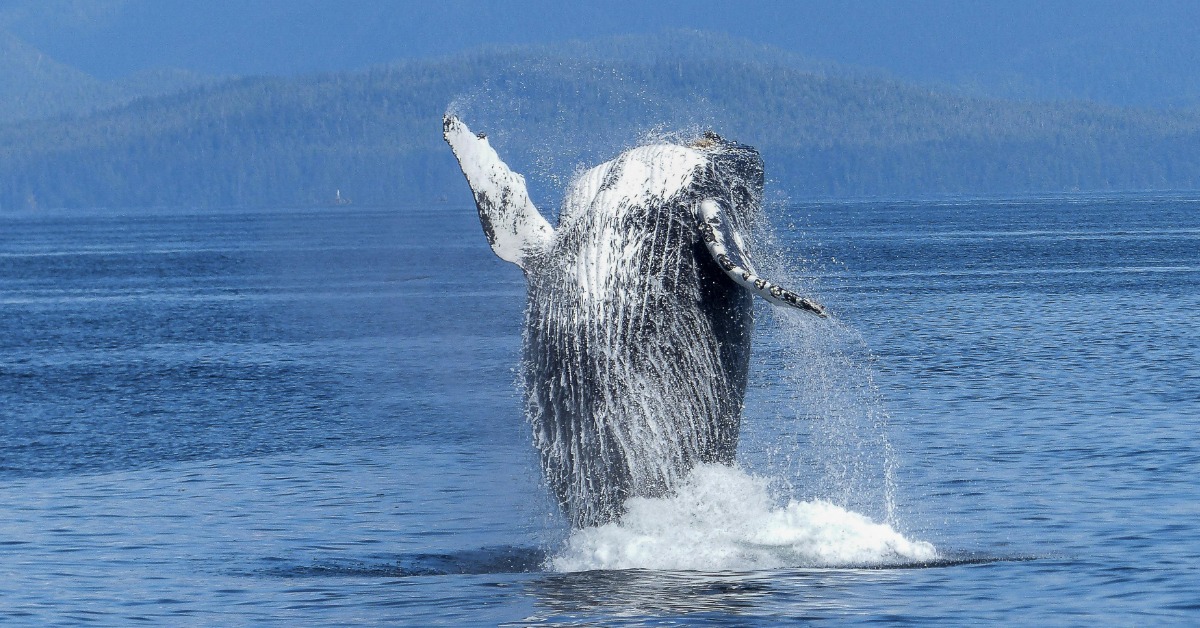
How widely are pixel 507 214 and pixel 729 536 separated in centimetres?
325

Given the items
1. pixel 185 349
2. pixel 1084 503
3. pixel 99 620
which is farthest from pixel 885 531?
pixel 185 349

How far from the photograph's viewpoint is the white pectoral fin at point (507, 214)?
12.5 meters

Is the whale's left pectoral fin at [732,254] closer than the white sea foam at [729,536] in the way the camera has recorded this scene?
Yes

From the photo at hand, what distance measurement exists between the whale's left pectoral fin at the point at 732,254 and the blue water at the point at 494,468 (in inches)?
99.0

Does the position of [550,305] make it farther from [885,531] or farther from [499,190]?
[885,531]

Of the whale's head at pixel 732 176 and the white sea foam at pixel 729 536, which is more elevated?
the whale's head at pixel 732 176

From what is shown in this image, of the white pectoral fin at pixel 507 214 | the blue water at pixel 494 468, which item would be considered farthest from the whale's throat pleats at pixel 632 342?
the blue water at pixel 494 468

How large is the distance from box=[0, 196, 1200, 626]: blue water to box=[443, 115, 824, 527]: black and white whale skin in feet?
3.57

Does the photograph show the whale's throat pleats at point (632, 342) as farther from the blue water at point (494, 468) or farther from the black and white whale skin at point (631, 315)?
the blue water at point (494, 468)

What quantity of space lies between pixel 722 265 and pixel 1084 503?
289 inches

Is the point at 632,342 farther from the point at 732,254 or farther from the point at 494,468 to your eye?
the point at 494,468

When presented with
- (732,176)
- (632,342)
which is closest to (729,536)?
(632,342)

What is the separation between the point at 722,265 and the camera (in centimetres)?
1113

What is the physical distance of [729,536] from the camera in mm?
13898
